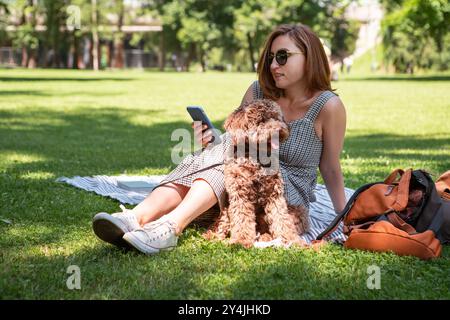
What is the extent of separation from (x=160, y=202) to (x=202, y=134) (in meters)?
0.55

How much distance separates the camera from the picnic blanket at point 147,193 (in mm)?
4593

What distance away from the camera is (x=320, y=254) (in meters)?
3.97

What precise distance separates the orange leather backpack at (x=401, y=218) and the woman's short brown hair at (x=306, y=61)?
33.0 inches

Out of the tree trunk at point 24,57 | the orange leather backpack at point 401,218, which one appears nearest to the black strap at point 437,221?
the orange leather backpack at point 401,218

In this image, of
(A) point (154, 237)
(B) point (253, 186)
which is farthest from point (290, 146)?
(A) point (154, 237)

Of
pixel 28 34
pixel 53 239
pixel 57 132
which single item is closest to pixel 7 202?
pixel 53 239

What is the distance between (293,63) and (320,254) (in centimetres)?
133

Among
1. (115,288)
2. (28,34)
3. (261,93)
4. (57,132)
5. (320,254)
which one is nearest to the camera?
(115,288)

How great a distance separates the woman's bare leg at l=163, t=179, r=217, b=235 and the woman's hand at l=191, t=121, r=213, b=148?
35cm

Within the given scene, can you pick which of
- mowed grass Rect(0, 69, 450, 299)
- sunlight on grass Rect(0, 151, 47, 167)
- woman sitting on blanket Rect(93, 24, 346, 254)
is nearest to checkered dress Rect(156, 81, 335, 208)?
woman sitting on blanket Rect(93, 24, 346, 254)

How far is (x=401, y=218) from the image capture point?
13.5ft

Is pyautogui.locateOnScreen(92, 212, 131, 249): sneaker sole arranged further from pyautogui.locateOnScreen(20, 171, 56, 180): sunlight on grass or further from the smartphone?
pyautogui.locateOnScreen(20, 171, 56, 180): sunlight on grass

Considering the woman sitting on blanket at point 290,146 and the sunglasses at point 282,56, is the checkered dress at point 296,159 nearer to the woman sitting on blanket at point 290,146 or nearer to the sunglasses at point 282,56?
the woman sitting on blanket at point 290,146

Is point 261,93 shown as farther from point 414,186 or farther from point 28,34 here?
point 28,34
